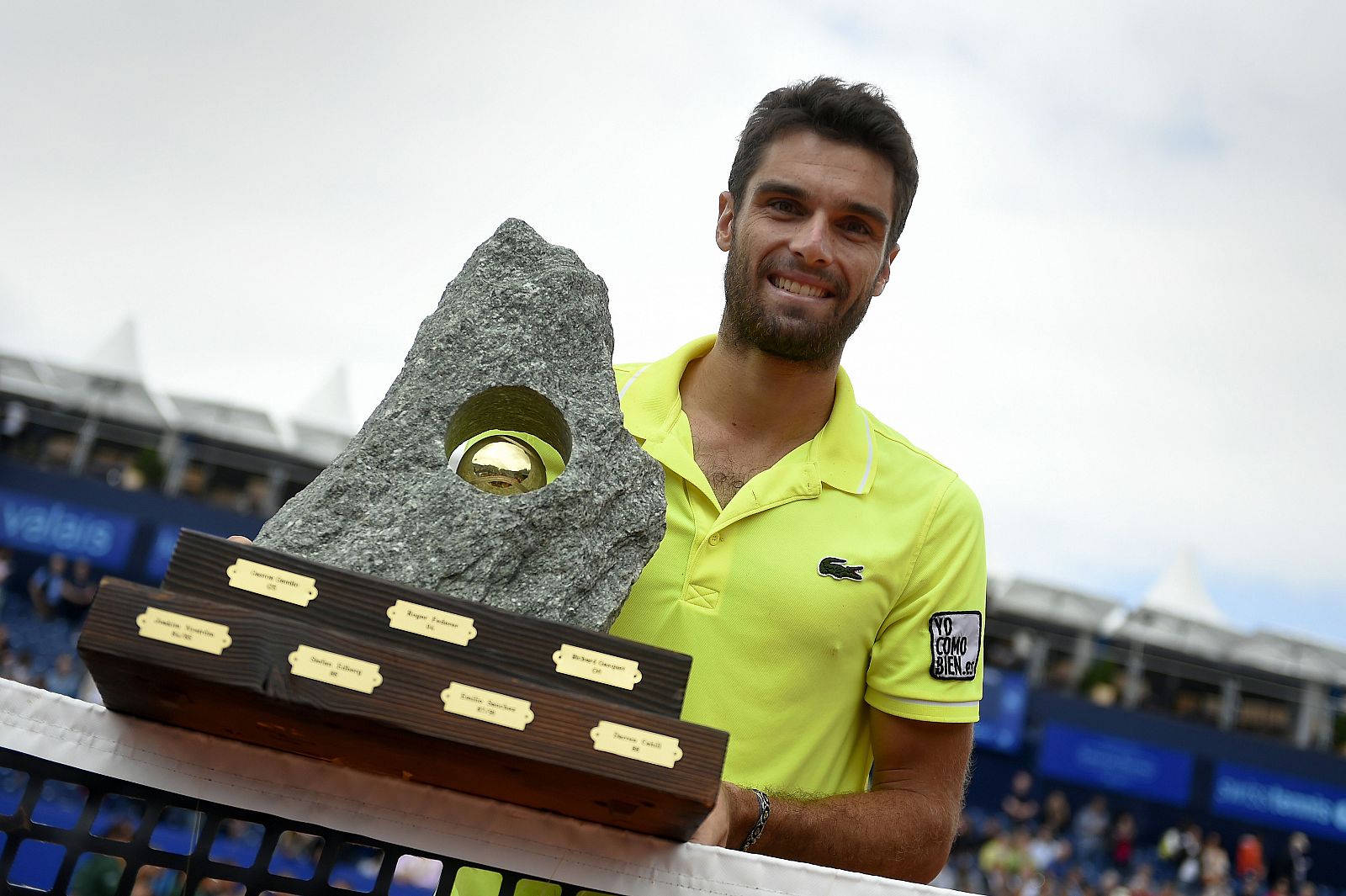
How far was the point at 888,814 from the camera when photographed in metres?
1.94

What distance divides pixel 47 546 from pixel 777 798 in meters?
13.5

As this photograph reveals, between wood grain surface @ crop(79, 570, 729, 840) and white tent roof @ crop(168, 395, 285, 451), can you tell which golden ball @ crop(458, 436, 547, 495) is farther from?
white tent roof @ crop(168, 395, 285, 451)

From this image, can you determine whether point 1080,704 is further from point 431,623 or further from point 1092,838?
point 431,623

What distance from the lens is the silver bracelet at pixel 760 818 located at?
5.62ft

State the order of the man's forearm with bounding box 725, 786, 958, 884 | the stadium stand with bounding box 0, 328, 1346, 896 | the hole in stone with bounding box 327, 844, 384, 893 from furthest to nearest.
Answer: the stadium stand with bounding box 0, 328, 1346, 896, the hole in stone with bounding box 327, 844, 384, 893, the man's forearm with bounding box 725, 786, 958, 884

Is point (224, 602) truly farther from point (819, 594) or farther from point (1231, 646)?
point (1231, 646)

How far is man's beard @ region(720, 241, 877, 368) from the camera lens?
203 cm

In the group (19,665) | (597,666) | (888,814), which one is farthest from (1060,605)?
(597,666)

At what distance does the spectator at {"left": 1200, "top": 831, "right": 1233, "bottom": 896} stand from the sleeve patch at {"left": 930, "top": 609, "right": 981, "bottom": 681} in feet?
38.0

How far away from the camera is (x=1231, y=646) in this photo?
14.8 meters

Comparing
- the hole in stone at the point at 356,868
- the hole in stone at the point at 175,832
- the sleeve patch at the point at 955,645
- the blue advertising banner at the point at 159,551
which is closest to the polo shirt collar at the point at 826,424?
the sleeve patch at the point at 955,645

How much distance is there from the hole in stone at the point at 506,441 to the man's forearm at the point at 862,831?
1.82 ft

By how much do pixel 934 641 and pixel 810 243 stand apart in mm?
746

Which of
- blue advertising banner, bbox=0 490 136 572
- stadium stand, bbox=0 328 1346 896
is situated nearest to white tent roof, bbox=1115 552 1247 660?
stadium stand, bbox=0 328 1346 896
